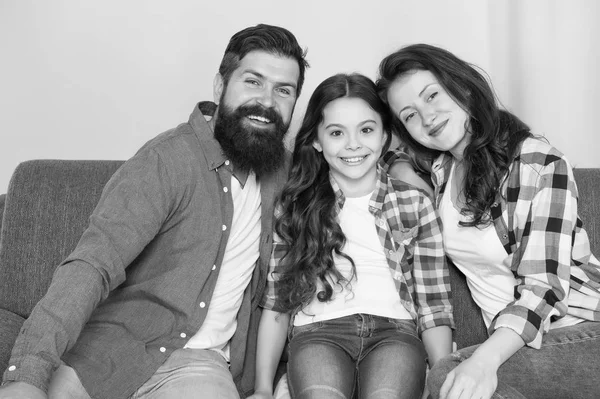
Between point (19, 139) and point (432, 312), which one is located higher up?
point (19, 139)

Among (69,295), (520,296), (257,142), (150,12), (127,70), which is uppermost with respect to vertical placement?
(150,12)

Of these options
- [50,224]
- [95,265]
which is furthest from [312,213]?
[50,224]

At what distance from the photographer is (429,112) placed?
6.42 feet

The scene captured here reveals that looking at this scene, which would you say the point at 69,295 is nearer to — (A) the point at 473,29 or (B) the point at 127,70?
(B) the point at 127,70

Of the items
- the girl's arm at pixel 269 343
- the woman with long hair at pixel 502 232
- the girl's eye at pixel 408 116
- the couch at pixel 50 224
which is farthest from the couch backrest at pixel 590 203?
the girl's arm at pixel 269 343

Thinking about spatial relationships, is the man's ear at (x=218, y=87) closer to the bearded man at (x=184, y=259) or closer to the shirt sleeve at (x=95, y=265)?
the bearded man at (x=184, y=259)

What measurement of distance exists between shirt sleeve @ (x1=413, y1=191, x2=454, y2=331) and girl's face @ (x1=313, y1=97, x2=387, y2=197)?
24cm

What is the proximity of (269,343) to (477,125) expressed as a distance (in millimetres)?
913

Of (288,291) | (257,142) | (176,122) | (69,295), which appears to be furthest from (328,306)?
(176,122)

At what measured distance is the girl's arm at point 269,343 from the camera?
6.42 feet

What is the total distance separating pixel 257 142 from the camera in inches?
78.9

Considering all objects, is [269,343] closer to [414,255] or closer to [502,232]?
[414,255]

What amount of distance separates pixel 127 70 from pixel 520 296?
5.73ft

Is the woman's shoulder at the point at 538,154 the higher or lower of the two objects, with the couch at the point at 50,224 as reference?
higher
